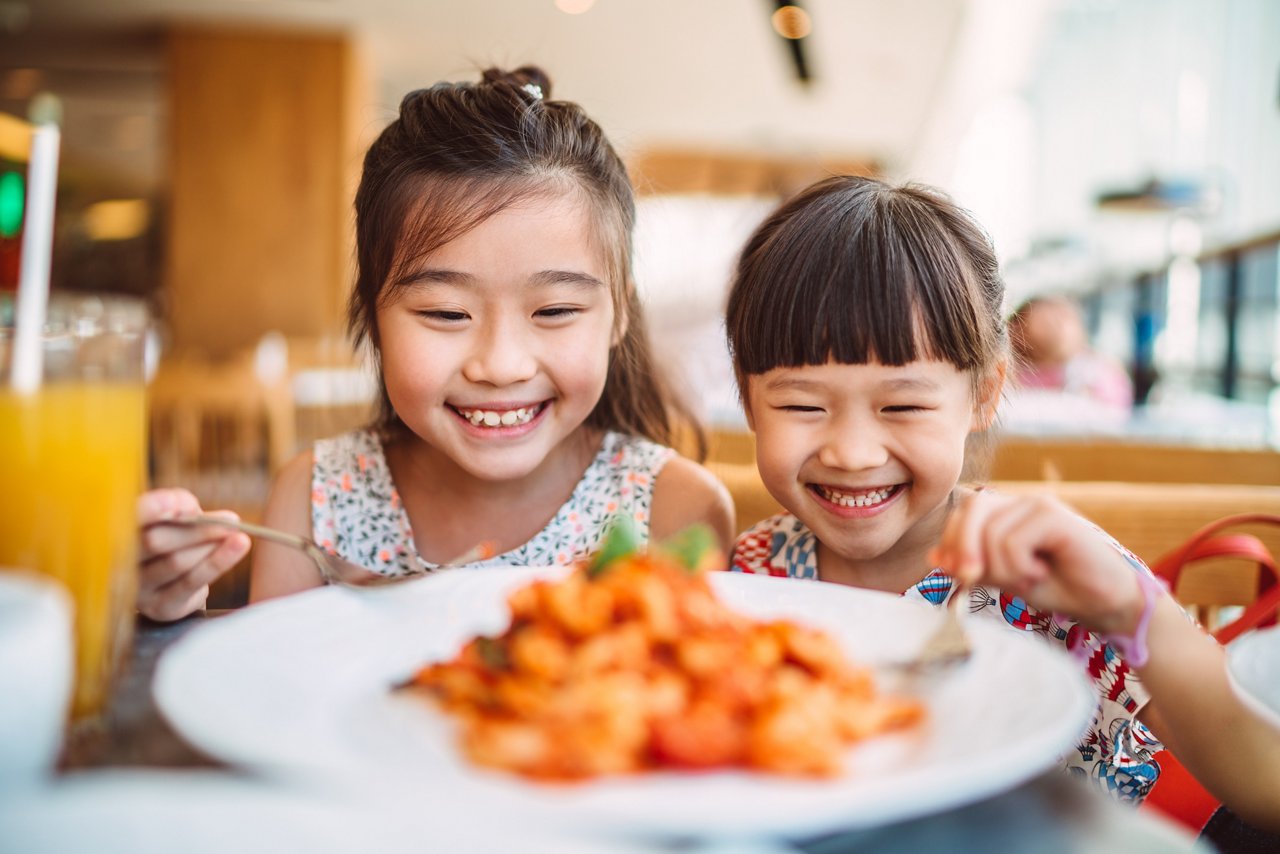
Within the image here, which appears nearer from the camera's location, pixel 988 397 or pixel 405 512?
pixel 988 397

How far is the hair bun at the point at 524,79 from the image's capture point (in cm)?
141

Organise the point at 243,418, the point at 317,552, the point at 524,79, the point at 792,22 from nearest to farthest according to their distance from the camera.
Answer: the point at 317,552 < the point at 524,79 < the point at 243,418 < the point at 792,22

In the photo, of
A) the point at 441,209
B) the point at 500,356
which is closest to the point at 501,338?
the point at 500,356

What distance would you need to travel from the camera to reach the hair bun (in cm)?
141

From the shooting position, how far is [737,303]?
1.21 meters

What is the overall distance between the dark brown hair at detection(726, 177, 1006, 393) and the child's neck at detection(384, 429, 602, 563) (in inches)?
14.8

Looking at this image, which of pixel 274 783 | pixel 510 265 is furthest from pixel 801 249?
pixel 274 783

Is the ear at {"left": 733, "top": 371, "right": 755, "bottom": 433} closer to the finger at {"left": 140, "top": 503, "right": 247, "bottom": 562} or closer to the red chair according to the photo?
the red chair

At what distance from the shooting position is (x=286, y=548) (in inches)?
51.9

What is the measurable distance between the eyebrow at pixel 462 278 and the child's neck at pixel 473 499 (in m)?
0.34

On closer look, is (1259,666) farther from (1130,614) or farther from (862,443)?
(862,443)

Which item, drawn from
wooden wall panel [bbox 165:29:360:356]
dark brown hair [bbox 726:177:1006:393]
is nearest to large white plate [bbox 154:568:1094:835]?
dark brown hair [bbox 726:177:1006:393]

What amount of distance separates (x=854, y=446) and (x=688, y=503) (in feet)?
1.29

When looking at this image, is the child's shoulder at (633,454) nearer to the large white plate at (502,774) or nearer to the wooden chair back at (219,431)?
the large white plate at (502,774)
